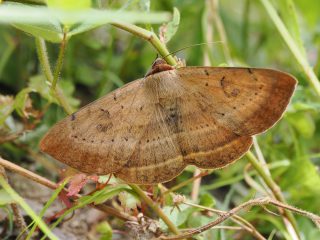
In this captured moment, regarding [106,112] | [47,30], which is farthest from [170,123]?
[47,30]

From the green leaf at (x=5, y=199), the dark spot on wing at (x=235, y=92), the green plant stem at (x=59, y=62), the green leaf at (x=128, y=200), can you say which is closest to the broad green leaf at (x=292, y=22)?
the dark spot on wing at (x=235, y=92)

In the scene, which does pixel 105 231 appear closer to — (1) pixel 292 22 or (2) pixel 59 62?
(2) pixel 59 62

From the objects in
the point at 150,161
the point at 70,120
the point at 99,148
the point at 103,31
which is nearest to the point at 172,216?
the point at 150,161

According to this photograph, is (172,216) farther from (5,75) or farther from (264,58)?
(264,58)

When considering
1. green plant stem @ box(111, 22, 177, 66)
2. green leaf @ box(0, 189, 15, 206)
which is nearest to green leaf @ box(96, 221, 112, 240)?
green leaf @ box(0, 189, 15, 206)

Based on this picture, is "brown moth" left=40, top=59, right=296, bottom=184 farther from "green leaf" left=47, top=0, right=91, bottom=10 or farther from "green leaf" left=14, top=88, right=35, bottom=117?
"green leaf" left=47, top=0, right=91, bottom=10

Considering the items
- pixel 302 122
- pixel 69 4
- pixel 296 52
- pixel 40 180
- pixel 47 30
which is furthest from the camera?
pixel 302 122

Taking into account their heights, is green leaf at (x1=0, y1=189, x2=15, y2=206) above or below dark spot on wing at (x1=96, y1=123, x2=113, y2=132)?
below
